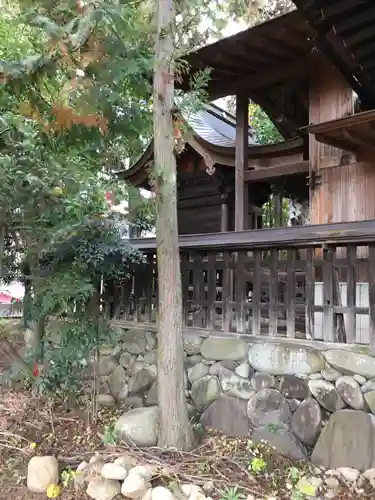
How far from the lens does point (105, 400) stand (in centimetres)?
473

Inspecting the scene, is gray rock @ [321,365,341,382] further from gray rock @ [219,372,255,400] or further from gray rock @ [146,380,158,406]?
gray rock @ [146,380,158,406]

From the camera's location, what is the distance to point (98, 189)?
13.3 ft

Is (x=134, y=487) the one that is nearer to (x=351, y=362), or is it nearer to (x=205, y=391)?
(x=205, y=391)

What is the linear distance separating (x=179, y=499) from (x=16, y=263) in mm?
2874

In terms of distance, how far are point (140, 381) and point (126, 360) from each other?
344 millimetres

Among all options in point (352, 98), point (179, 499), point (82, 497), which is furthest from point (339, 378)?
point (352, 98)

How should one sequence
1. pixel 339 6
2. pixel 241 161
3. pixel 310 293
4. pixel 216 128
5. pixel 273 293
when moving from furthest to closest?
pixel 216 128 < pixel 241 161 < pixel 339 6 < pixel 273 293 < pixel 310 293

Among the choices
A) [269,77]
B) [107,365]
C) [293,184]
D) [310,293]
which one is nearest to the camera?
[310,293]

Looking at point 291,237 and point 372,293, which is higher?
point 291,237

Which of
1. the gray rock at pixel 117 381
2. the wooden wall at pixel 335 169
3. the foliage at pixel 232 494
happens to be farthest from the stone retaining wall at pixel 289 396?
the wooden wall at pixel 335 169

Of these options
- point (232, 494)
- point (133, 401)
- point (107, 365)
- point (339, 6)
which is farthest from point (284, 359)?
point (339, 6)

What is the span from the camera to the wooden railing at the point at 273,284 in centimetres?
344

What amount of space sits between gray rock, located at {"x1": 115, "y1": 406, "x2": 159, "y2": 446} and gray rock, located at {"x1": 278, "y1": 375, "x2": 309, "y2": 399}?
3.64 feet

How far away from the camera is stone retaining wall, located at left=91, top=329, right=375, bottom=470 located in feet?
10.8
